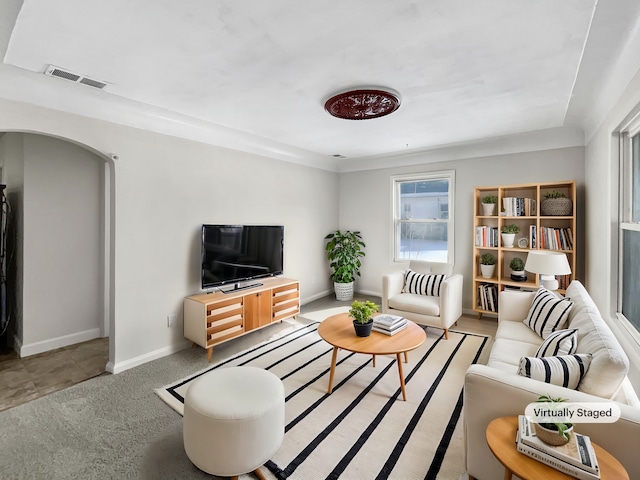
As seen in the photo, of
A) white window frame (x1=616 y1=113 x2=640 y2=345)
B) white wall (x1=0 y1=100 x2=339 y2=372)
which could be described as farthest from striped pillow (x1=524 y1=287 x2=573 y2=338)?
white wall (x1=0 y1=100 x2=339 y2=372)

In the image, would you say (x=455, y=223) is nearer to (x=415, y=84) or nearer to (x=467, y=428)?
(x=415, y=84)

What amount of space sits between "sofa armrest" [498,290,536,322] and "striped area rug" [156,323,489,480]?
0.49 meters

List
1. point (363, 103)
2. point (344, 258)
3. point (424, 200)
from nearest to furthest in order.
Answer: point (363, 103) < point (424, 200) < point (344, 258)

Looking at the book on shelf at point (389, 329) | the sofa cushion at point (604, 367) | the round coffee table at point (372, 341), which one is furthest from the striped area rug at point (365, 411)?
the sofa cushion at point (604, 367)

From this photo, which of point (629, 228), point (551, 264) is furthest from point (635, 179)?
point (551, 264)

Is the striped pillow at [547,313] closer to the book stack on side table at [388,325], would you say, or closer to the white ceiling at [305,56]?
the book stack on side table at [388,325]

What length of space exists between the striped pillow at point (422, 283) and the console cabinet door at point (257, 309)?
5.90 feet

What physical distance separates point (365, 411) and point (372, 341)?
0.50 m

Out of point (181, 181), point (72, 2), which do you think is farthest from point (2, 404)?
point (72, 2)

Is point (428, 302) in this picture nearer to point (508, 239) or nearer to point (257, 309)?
point (508, 239)

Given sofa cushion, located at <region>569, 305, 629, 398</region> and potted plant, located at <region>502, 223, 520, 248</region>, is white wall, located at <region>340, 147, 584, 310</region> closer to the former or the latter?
potted plant, located at <region>502, 223, 520, 248</region>

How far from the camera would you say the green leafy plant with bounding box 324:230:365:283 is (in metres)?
5.28

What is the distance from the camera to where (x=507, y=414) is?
143 cm

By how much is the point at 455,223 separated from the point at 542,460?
150 inches
